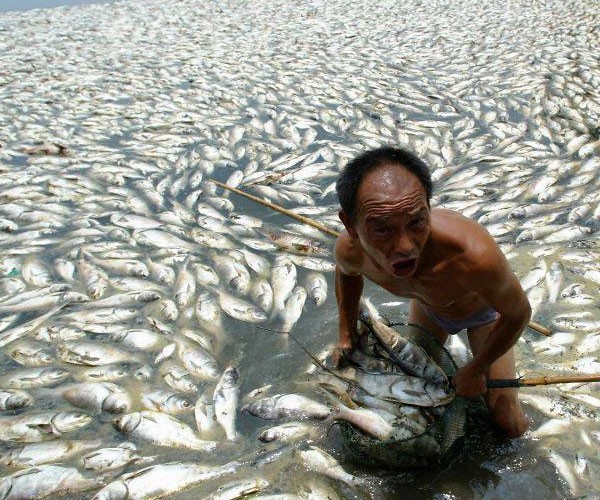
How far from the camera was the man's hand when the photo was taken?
92.5 inches

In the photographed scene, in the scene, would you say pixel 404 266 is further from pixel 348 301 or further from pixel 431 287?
pixel 348 301

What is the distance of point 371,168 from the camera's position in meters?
1.97

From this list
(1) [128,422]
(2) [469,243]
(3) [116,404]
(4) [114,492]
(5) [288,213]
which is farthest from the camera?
(5) [288,213]

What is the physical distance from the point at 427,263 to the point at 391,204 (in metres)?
0.51

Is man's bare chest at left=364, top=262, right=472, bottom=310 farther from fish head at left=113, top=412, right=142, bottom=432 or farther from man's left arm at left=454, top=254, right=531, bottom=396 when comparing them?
fish head at left=113, top=412, right=142, bottom=432

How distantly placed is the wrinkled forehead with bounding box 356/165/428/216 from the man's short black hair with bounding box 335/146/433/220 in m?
0.03

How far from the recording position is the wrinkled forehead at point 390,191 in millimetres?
1895

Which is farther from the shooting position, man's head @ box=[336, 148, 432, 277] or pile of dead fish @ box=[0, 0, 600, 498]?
pile of dead fish @ box=[0, 0, 600, 498]

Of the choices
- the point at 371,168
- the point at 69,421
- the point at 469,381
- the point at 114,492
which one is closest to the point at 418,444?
the point at 469,381

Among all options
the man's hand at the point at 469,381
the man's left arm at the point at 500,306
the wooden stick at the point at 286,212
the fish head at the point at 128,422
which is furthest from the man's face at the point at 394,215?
the wooden stick at the point at 286,212

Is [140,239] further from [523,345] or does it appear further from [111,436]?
[523,345]

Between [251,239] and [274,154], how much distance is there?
1895 mm

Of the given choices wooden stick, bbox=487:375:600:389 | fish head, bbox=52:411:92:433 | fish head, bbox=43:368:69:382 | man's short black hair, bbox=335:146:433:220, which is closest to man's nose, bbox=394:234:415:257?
man's short black hair, bbox=335:146:433:220

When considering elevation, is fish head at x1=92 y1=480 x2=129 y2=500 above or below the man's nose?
below
